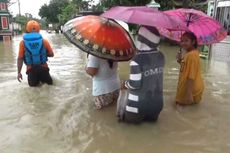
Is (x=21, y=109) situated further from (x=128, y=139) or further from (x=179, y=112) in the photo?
(x=179, y=112)

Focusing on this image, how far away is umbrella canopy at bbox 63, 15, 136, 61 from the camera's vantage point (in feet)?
15.1

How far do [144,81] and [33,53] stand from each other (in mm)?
2889

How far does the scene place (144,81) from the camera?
14.2ft

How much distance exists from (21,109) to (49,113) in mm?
595

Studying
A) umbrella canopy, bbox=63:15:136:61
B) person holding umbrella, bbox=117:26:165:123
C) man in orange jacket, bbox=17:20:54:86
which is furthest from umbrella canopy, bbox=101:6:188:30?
man in orange jacket, bbox=17:20:54:86

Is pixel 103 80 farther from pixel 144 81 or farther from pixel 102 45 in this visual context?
pixel 144 81

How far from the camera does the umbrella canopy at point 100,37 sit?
4613 millimetres

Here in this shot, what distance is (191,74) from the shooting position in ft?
16.9

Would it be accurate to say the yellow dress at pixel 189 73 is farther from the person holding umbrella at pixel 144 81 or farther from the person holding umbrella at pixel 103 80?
the person holding umbrella at pixel 103 80

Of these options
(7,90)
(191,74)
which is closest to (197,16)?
(191,74)

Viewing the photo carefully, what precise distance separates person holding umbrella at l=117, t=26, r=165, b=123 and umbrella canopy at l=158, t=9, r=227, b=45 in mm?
1144

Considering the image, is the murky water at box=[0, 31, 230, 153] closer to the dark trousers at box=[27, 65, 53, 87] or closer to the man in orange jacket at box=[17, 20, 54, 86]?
the dark trousers at box=[27, 65, 53, 87]

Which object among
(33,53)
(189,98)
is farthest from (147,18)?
(33,53)

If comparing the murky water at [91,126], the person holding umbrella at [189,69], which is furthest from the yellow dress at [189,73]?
the murky water at [91,126]
